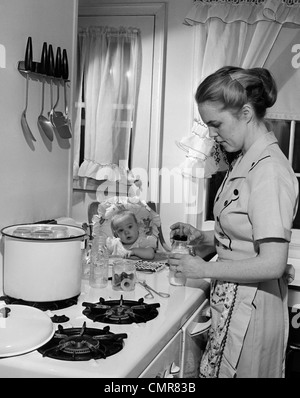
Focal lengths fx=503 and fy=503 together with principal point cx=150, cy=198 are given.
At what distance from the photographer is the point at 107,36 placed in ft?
9.52

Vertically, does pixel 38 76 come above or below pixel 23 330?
above

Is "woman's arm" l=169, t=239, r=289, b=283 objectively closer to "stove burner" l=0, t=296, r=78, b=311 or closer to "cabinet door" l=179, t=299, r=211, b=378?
"cabinet door" l=179, t=299, r=211, b=378

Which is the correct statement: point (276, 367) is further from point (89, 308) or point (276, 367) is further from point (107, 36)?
point (107, 36)

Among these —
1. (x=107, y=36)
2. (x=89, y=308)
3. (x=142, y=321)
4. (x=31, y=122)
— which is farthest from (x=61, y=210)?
(x=107, y=36)

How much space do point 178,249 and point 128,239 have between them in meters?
0.54

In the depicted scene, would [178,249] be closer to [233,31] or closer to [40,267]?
[40,267]

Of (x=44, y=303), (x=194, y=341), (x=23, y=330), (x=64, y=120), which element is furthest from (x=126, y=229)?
(x=23, y=330)

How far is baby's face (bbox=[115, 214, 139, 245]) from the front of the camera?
234 centimetres

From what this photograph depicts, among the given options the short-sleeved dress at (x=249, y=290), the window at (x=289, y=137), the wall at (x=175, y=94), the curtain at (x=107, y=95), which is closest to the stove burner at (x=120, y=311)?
the short-sleeved dress at (x=249, y=290)

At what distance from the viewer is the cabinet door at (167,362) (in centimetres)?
131

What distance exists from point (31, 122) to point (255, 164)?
0.81 meters

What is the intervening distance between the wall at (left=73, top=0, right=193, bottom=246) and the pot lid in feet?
5.34

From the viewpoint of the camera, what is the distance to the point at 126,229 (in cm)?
234

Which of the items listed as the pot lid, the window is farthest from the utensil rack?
the window
